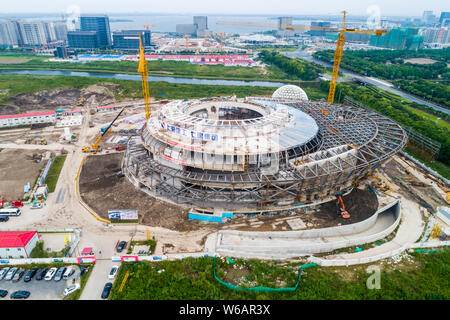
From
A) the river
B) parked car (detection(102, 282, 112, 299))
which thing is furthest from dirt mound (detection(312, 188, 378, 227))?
the river

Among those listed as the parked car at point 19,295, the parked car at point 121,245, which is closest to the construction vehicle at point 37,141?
the parked car at point 121,245

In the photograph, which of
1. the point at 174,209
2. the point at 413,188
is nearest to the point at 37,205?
the point at 174,209

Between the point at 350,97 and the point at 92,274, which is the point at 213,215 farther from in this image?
the point at 350,97

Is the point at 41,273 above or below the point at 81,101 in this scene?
below

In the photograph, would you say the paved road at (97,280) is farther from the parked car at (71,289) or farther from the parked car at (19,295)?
the parked car at (19,295)

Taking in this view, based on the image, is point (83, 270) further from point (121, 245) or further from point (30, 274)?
point (30, 274)

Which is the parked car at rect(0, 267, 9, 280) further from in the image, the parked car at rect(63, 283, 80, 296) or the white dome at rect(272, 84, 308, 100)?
the white dome at rect(272, 84, 308, 100)

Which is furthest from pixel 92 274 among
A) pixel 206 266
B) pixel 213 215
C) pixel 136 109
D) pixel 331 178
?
pixel 136 109
